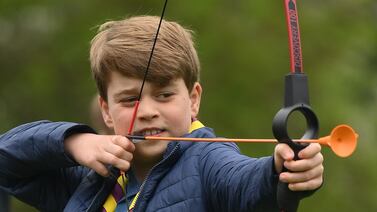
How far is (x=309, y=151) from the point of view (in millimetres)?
2986

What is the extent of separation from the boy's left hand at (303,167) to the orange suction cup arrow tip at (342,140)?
5 centimetres

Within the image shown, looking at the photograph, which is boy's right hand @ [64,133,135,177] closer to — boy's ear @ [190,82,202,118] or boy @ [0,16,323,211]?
boy @ [0,16,323,211]

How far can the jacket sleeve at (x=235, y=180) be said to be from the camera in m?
3.19

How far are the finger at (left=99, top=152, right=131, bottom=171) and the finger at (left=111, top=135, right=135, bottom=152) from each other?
4 centimetres

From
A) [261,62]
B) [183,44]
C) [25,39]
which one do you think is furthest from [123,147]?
[25,39]

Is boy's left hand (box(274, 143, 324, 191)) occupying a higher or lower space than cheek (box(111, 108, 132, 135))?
lower

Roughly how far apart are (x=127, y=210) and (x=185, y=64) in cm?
55

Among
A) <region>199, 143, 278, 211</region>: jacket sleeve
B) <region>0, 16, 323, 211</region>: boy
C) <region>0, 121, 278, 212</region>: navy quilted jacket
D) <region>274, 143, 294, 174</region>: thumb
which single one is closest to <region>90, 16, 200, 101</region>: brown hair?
<region>0, 16, 323, 211</region>: boy

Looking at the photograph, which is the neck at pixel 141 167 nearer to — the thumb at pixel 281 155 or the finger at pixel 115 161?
the finger at pixel 115 161

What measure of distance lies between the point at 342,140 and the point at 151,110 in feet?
3.35

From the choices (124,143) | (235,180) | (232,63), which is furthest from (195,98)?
(232,63)

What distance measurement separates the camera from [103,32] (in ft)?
14.0

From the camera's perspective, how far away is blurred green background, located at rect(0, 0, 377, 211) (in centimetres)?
957

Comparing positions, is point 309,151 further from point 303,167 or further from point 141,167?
point 141,167
